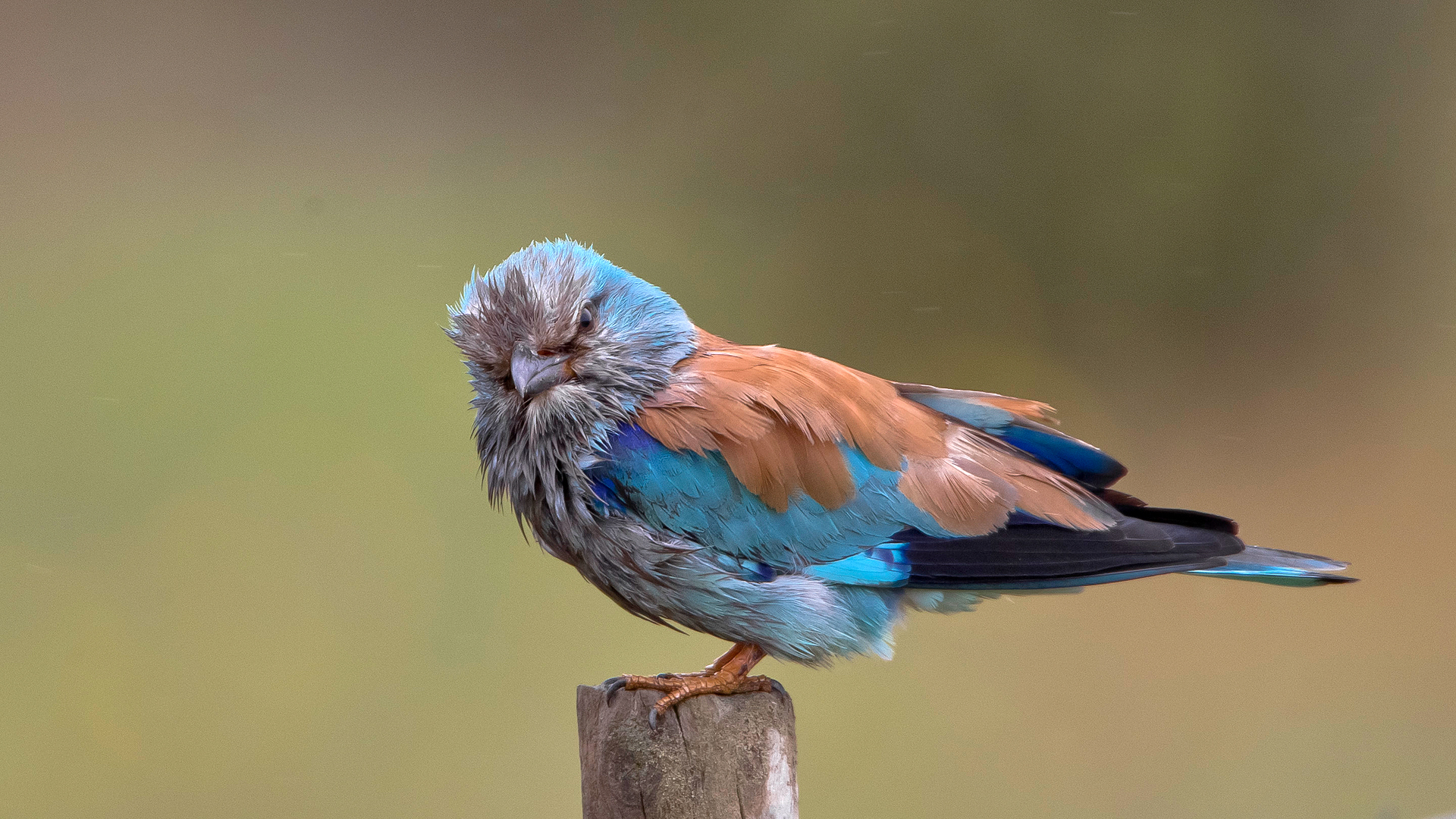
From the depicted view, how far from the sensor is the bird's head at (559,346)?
2.34m

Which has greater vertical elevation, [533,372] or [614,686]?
[533,372]

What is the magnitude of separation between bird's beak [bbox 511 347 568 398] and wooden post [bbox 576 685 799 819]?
2.14ft

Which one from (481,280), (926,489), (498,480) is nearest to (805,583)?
(926,489)

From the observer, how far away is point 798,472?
234 cm

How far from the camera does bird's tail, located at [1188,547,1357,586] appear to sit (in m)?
2.38

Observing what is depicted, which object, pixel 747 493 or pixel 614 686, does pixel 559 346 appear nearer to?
pixel 747 493

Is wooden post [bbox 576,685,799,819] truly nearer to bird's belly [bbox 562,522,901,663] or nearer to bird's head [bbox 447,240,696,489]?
bird's belly [bbox 562,522,901,663]

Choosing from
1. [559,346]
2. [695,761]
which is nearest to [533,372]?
[559,346]

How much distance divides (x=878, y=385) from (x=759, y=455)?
39 centimetres

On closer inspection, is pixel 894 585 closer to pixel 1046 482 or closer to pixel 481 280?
pixel 1046 482

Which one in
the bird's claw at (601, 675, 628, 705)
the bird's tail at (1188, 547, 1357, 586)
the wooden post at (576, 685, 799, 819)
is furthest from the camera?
the bird's tail at (1188, 547, 1357, 586)

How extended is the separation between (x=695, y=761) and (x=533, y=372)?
0.84m

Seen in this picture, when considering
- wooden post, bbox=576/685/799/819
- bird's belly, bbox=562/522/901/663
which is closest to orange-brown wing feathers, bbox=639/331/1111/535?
bird's belly, bbox=562/522/901/663

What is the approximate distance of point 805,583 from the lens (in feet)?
7.55
